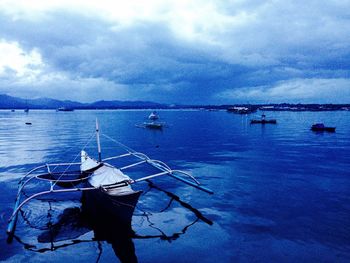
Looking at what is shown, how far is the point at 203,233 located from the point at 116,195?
486 cm

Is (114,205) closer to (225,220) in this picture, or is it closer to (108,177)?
(108,177)

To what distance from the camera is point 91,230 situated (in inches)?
584

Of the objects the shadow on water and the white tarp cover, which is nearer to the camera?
the shadow on water

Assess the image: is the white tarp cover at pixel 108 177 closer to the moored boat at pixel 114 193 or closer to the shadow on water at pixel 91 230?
the moored boat at pixel 114 193

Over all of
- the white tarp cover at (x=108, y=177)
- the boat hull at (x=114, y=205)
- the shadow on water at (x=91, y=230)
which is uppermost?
the white tarp cover at (x=108, y=177)

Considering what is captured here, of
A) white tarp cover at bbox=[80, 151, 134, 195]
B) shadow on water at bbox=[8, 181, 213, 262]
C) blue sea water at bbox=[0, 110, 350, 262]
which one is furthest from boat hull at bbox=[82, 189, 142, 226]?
blue sea water at bbox=[0, 110, 350, 262]

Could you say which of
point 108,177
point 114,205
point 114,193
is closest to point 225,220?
point 114,205

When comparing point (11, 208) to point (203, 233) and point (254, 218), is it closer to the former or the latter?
point (203, 233)

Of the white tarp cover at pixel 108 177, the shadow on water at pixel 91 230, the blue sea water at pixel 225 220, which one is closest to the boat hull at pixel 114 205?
the shadow on water at pixel 91 230

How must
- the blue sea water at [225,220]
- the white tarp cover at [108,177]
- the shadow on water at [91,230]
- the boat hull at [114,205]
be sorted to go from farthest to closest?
the white tarp cover at [108,177] < the shadow on water at [91,230] < the boat hull at [114,205] < the blue sea water at [225,220]

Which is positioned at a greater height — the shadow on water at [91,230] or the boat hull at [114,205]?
the boat hull at [114,205]

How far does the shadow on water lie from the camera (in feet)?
43.4

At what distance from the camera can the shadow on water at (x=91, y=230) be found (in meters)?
13.2

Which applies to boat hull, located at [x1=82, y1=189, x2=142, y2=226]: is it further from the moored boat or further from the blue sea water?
the blue sea water
